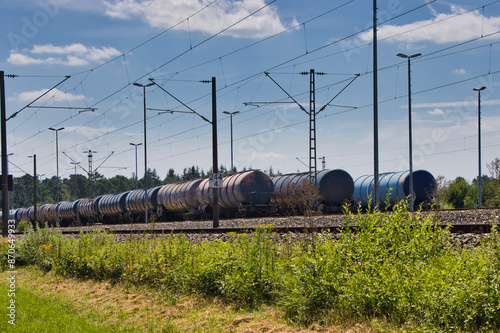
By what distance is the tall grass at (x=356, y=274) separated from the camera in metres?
5.56

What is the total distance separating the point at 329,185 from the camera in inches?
1371

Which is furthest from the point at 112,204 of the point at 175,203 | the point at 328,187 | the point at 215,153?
the point at 215,153

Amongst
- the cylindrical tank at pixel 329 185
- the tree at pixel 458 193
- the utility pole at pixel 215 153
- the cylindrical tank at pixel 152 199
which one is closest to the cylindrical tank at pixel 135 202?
the cylindrical tank at pixel 152 199

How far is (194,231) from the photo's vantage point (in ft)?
65.7

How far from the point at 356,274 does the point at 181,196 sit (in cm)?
3629

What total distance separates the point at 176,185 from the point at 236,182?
37.0 ft

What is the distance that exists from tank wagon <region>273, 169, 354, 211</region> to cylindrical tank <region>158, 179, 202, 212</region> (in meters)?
7.96

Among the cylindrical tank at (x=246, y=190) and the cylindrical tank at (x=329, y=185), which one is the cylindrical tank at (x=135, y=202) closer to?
the cylindrical tank at (x=246, y=190)

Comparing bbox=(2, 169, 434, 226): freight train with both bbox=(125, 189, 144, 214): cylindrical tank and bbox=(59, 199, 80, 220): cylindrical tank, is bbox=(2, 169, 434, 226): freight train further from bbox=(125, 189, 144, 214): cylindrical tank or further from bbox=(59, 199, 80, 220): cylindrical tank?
bbox=(59, 199, 80, 220): cylindrical tank

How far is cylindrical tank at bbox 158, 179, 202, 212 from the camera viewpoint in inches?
1615

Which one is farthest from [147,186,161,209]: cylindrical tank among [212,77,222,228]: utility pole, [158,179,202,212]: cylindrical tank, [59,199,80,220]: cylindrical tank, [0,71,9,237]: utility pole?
[212,77,222,228]: utility pole

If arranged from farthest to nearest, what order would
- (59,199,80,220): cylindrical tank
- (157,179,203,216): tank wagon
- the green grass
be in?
(59,199,80,220): cylindrical tank, (157,179,203,216): tank wagon, the green grass

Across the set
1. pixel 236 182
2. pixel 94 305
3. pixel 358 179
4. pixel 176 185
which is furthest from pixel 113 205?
pixel 94 305

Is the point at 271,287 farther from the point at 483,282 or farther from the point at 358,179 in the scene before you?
the point at 358,179
